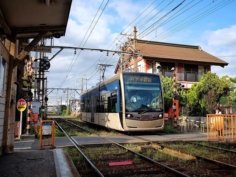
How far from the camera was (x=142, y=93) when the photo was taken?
15.6 meters

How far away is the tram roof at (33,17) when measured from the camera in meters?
6.89

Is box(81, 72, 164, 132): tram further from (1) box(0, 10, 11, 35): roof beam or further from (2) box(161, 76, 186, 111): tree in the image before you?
(2) box(161, 76, 186, 111): tree

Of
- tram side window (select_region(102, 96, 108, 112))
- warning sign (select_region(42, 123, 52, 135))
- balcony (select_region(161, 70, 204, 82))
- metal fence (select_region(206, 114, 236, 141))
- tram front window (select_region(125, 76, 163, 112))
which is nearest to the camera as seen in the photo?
warning sign (select_region(42, 123, 52, 135))

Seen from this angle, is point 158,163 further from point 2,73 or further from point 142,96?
point 142,96

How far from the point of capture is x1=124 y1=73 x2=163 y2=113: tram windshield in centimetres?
Answer: 1532

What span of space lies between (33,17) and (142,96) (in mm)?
8845

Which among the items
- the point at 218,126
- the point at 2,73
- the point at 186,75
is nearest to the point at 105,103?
the point at 218,126

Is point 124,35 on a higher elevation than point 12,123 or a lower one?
higher

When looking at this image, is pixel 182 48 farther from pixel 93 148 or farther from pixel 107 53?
pixel 93 148

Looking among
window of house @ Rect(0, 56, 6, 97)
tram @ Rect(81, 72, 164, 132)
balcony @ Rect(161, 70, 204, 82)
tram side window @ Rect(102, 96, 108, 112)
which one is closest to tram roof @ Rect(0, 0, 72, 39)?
window of house @ Rect(0, 56, 6, 97)

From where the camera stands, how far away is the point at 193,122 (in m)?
22.9

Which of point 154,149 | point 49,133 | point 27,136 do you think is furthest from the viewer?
point 27,136

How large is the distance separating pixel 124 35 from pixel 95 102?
12476 millimetres

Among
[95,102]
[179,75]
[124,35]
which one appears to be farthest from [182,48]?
[95,102]
